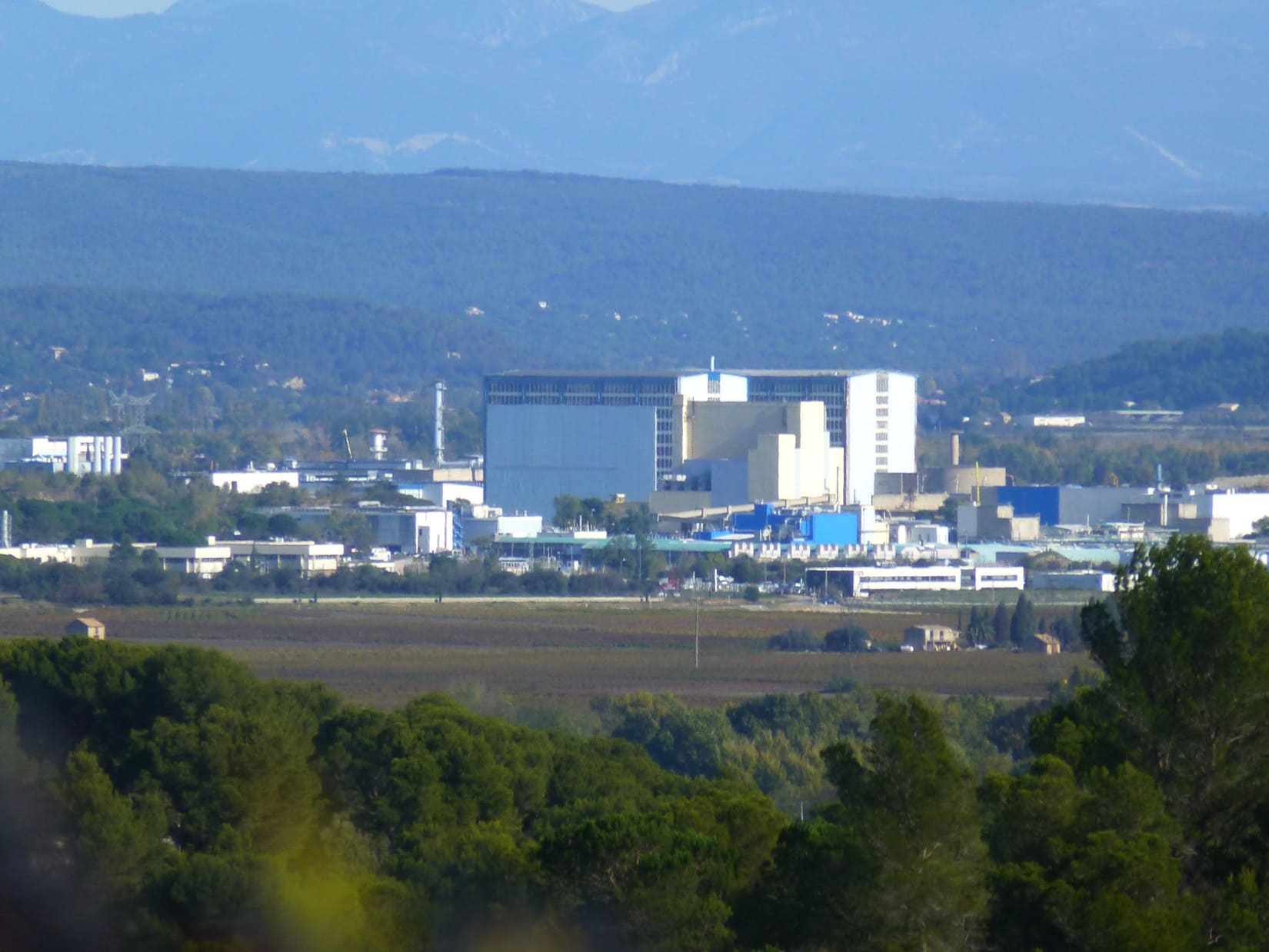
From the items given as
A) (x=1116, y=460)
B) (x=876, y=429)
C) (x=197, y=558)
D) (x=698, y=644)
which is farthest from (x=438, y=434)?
(x=698, y=644)

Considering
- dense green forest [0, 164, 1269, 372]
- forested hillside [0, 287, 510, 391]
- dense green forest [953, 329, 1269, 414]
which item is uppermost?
dense green forest [0, 164, 1269, 372]

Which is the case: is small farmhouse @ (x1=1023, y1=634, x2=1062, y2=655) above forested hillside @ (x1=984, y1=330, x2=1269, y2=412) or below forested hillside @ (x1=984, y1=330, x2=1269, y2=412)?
below

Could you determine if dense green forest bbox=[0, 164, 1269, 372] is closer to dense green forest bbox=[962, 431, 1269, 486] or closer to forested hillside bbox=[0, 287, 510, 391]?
forested hillside bbox=[0, 287, 510, 391]

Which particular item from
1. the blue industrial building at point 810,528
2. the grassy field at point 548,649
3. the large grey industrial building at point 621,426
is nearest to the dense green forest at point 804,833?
the grassy field at point 548,649

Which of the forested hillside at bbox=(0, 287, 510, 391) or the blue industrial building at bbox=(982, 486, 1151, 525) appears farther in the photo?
the forested hillside at bbox=(0, 287, 510, 391)

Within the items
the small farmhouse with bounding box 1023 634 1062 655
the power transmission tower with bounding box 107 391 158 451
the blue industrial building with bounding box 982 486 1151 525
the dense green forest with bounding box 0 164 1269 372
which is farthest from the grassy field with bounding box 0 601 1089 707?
the dense green forest with bounding box 0 164 1269 372

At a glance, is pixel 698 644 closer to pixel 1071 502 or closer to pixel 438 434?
pixel 1071 502

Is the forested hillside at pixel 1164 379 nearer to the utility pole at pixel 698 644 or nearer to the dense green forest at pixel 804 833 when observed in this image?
the utility pole at pixel 698 644
